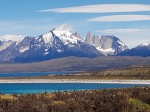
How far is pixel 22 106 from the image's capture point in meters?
22.8

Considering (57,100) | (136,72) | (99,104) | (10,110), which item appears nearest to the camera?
(10,110)

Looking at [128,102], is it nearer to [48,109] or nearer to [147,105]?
[147,105]

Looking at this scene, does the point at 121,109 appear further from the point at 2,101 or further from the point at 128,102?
the point at 2,101

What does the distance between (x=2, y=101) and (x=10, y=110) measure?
4.37 meters

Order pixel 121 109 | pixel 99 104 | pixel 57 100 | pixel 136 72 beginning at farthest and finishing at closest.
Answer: pixel 136 72
pixel 57 100
pixel 99 104
pixel 121 109

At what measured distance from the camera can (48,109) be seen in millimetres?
23141

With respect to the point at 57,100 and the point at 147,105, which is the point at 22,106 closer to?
the point at 57,100

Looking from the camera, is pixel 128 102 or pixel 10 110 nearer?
pixel 10 110

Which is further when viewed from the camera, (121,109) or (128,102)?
(128,102)

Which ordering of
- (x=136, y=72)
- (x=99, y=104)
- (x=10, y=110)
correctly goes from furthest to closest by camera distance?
1. (x=136, y=72)
2. (x=99, y=104)
3. (x=10, y=110)

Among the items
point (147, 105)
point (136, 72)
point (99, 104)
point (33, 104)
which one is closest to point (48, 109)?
point (33, 104)

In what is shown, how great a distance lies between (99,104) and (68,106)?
6.26 feet

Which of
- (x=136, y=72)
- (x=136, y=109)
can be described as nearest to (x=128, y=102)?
(x=136, y=109)

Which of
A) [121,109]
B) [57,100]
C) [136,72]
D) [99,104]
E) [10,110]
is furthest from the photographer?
[136,72]
